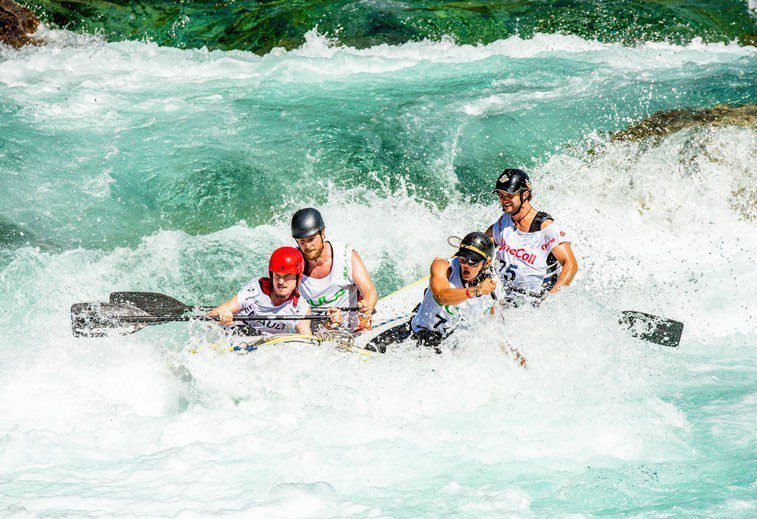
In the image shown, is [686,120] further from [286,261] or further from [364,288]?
[286,261]

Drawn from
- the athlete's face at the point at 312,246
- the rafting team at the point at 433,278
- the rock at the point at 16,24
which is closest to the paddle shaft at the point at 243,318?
the rafting team at the point at 433,278

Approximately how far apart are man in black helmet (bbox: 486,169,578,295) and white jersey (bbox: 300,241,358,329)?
1.48 m

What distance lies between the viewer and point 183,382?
6.18 metres

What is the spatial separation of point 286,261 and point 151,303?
199cm

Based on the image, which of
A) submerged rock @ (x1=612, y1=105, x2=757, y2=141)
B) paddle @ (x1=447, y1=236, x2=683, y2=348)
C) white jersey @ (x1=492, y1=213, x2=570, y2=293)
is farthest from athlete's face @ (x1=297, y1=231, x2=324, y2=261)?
submerged rock @ (x1=612, y1=105, x2=757, y2=141)

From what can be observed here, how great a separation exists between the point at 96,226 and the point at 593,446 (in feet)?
24.4

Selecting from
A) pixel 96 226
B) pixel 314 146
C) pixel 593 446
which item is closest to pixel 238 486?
pixel 593 446

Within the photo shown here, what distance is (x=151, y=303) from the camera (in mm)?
6961

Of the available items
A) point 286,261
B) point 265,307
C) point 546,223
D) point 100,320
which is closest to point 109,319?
point 100,320

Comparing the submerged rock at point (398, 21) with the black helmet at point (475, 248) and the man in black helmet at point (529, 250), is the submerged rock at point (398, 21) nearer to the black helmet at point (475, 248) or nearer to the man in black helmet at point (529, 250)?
the man in black helmet at point (529, 250)

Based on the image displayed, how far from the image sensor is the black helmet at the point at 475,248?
5395 mm

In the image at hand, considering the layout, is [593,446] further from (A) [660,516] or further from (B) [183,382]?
(B) [183,382]

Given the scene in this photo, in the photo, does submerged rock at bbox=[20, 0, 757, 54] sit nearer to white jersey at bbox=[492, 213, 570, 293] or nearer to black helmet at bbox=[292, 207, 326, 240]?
white jersey at bbox=[492, 213, 570, 293]

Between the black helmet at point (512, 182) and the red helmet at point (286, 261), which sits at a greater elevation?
the black helmet at point (512, 182)
